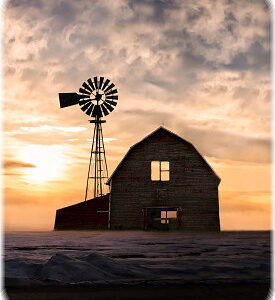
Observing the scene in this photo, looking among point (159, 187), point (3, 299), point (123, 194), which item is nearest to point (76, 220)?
point (123, 194)

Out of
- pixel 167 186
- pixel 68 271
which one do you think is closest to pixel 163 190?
pixel 167 186

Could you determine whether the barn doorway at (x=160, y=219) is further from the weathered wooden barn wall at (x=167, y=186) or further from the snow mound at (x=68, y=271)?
the snow mound at (x=68, y=271)

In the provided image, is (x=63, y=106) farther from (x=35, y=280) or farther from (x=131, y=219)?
(x=35, y=280)

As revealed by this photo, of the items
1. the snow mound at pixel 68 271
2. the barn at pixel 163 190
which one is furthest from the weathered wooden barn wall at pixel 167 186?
the snow mound at pixel 68 271

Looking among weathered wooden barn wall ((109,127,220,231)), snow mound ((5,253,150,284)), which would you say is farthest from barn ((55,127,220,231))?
snow mound ((5,253,150,284))

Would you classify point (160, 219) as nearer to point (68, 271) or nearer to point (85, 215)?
point (85, 215)

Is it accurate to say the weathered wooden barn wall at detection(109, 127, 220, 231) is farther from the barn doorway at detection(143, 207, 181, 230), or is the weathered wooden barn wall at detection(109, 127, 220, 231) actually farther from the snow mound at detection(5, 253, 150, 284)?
the snow mound at detection(5, 253, 150, 284)

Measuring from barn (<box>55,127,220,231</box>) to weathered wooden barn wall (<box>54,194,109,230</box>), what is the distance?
68mm

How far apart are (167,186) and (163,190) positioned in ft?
1.18

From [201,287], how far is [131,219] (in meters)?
20.1

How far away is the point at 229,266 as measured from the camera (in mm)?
5645

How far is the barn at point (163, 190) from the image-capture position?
2367 centimetres

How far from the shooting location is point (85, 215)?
80.8 feet

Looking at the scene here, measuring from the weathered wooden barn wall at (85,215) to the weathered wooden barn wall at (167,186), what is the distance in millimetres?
635
